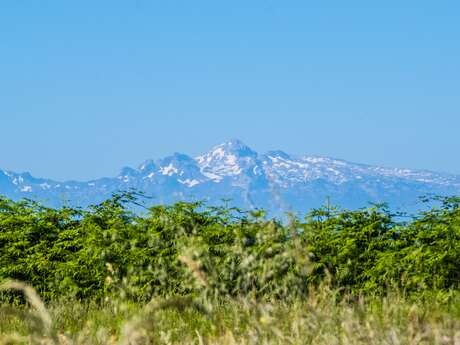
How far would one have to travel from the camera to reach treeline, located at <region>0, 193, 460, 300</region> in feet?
30.0

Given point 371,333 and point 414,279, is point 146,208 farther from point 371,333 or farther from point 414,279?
point 371,333

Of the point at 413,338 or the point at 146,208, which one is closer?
the point at 413,338

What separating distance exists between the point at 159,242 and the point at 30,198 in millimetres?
3157

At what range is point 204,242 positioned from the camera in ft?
30.0

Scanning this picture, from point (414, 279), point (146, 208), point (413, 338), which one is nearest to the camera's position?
point (413, 338)

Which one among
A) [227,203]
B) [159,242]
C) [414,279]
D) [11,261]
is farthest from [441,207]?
[11,261]

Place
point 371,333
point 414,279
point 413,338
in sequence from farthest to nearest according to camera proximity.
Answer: point 414,279, point 413,338, point 371,333

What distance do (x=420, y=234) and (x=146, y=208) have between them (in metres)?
3.53

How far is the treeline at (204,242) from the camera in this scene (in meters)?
9.13

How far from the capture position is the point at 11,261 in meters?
10.8

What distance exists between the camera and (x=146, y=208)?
10.6m

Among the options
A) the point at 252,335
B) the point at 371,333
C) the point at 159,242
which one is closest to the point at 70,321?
the point at 159,242

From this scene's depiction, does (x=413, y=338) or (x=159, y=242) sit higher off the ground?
(x=159, y=242)

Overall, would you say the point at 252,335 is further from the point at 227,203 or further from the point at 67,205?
the point at 67,205
